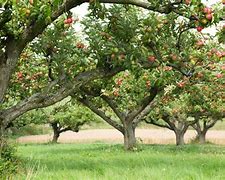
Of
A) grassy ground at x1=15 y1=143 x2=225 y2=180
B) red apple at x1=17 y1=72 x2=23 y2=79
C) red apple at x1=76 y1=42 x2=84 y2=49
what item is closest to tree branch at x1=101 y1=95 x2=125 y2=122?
grassy ground at x1=15 y1=143 x2=225 y2=180

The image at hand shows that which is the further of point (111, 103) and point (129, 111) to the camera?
point (129, 111)

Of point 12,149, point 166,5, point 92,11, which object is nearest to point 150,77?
point 92,11

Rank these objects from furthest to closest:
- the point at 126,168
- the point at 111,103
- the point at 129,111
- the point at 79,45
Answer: the point at 129,111
the point at 111,103
the point at 79,45
the point at 126,168

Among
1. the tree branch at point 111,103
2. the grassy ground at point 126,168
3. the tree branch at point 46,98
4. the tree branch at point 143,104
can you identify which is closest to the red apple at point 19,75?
the grassy ground at point 126,168

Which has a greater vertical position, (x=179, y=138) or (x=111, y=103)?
(x=111, y=103)

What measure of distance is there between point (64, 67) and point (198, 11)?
656 cm

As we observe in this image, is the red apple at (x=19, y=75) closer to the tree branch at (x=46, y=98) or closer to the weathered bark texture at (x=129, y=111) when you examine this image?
the tree branch at (x=46, y=98)

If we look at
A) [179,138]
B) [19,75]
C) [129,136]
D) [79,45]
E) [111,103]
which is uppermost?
[79,45]

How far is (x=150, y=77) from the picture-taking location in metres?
17.8

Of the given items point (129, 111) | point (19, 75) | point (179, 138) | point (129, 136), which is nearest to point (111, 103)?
point (129, 111)

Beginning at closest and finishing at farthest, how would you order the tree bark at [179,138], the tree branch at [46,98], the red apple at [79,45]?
the tree branch at [46,98] < the red apple at [79,45] < the tree bark at [179,138]

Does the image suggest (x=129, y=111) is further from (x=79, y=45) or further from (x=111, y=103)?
(x=79, y=45)

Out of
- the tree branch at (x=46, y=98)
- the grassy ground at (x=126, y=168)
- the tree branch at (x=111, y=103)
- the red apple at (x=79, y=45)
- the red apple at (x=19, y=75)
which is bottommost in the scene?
the grassy ground at (x=126, y=168)

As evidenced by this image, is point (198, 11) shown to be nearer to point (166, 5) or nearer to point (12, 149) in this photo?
point (166, 5)
